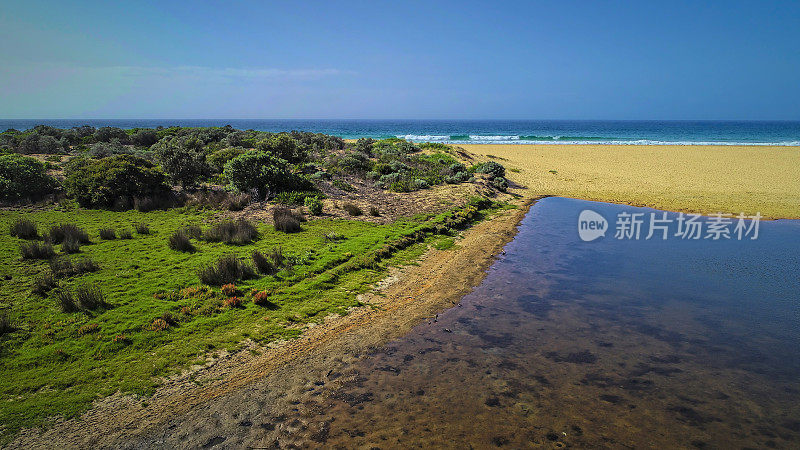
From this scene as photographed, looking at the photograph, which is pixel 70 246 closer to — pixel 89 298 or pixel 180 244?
pixel 180 244

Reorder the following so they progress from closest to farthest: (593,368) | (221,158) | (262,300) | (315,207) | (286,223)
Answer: (593,368) → (262,300) → (286,223) → (315,207) → (221,158)

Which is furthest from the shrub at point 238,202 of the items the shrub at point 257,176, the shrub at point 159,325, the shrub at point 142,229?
the shrub at point 159,325

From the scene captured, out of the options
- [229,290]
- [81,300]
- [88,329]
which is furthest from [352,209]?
[88,329]

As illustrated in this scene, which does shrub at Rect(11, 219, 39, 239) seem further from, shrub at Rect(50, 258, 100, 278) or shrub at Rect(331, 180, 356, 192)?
shrub at Rect(331, 180, 356, 192)

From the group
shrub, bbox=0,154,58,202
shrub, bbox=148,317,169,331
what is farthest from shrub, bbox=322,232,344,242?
shrub, bbox=0,154,58,202

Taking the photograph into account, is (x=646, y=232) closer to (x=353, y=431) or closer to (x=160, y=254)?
(x=353, y=431)

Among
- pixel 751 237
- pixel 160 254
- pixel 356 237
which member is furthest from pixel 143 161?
pixel 751 237
